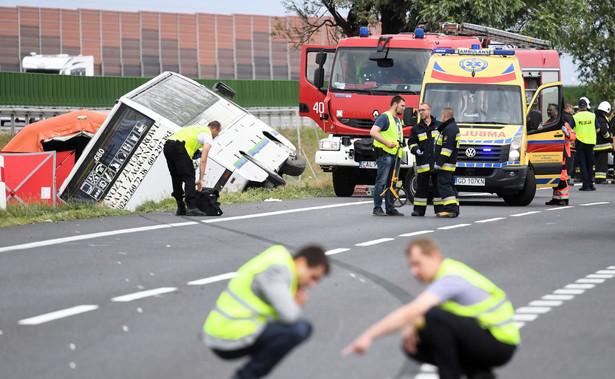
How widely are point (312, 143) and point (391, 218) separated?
110 feet

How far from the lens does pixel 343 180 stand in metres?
24.9

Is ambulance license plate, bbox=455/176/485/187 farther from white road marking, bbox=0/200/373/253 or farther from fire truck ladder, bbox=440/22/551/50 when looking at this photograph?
fire truck ladder, bbox=440/22/551/50

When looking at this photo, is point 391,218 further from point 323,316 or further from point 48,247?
point 323,316

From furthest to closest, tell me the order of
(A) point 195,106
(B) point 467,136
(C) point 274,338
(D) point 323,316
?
1. (A) point 195,106
2. (B) point 467,136
3. (D) point 323,316
4. (C) point 274,338

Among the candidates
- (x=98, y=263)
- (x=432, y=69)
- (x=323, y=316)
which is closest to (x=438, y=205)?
(x=432, y=69)

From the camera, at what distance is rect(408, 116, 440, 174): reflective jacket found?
1820 centimetres

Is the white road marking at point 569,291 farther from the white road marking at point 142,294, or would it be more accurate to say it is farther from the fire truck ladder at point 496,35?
the fire truck ladder at point 496,35

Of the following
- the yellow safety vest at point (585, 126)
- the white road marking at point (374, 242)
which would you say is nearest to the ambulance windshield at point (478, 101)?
the yellow safety vest at point (585, 126)

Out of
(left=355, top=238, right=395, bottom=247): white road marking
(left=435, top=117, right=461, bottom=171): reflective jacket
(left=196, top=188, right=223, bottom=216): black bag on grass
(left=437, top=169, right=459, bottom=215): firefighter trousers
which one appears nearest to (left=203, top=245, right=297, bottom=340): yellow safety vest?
(left=355, top=238, right=395, bottom=247): white road marking

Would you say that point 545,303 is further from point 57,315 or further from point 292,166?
point 292,166

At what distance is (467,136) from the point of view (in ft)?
69.5

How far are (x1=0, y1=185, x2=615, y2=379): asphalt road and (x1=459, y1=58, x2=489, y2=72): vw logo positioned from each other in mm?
3387

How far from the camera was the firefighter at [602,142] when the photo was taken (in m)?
28.5

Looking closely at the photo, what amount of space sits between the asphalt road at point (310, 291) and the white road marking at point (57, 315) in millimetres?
19
